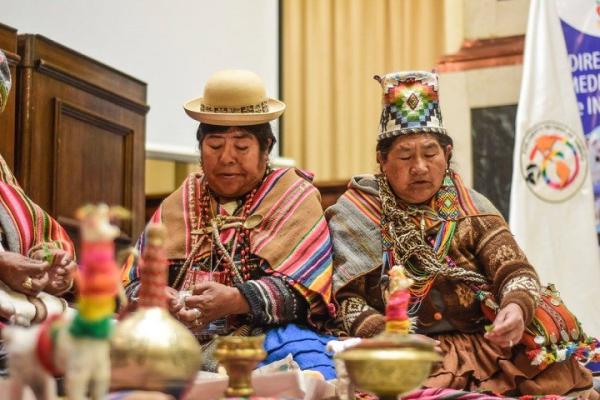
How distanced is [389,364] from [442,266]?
1306 mm

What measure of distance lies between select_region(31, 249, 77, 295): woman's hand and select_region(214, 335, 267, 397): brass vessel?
3.65ft

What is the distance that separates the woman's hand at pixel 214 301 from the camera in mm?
2852

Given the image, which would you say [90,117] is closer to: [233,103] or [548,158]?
[233,103]

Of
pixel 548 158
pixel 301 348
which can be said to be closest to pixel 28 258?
pixel 301 348

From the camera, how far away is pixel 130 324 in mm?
1515

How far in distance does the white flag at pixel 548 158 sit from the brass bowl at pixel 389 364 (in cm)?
296

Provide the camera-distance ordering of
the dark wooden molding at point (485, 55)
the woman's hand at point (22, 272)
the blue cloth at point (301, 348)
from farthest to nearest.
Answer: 1. the dark wooden molding at point (485, 55)
2. the blue cloth at point (301, 348)
3. the woman's hand at point (22, 272)

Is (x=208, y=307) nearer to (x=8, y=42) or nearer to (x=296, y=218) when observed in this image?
(x=296, y=218)

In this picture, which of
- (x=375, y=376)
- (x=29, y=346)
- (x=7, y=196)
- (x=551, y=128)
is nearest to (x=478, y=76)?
(x=551, y=128)

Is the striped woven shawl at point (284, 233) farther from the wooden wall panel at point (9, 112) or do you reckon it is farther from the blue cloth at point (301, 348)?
the wooden wall panel at point (9, 112)

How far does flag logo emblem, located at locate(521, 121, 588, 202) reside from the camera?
465 cm

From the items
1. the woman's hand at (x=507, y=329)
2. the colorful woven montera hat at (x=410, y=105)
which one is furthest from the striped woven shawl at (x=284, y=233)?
the woman's hand at (x=507, y=329)

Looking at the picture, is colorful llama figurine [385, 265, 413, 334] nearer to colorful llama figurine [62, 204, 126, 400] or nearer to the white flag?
colorful llama figurine [62, 204, 126, 400]

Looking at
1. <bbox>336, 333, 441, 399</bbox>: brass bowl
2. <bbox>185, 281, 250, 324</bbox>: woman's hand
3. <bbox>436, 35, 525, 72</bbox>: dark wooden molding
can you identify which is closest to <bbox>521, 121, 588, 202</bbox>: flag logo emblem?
<bbox>436, 35, 525, 72</bbox>: dark wooden molding
